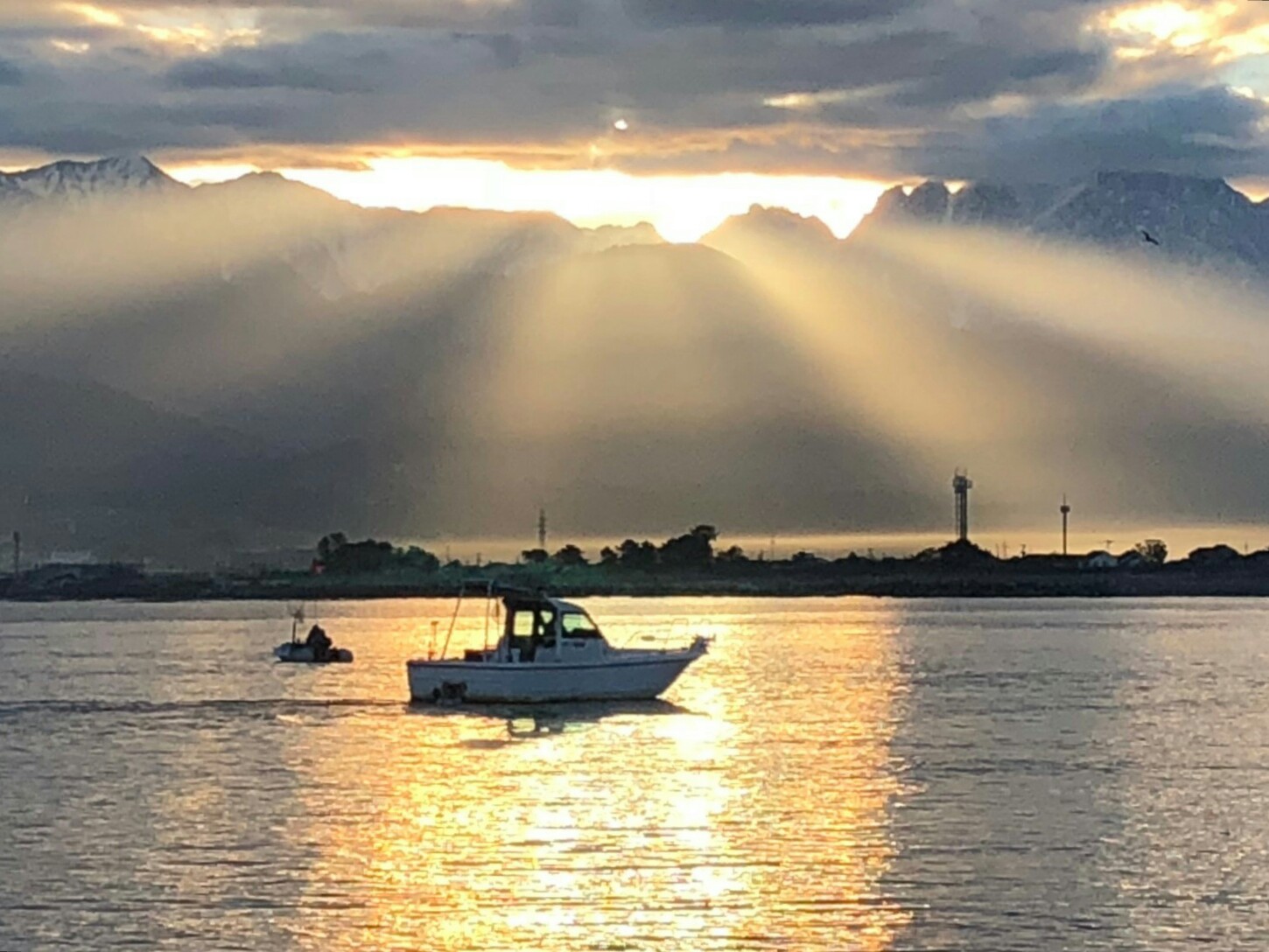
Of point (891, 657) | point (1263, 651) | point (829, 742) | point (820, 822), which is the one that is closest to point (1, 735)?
point (829, 742)

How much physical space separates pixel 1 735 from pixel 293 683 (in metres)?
25.1

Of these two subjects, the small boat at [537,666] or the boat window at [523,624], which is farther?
the boat window at [523,624]

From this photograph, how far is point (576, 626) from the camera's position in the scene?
75.8m

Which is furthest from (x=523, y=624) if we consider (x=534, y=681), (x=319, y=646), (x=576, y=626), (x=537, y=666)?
(x=319, y=646)

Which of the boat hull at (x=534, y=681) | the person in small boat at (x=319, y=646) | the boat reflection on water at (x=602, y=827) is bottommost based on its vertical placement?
the boat reflection on water at (x=602, y=827)

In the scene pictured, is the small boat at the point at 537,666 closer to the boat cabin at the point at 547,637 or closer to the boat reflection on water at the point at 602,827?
the boat cabin at the point at 547,637

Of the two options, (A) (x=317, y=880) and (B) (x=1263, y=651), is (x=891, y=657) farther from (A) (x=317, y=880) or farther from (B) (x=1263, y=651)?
(A) (x=317, y=880)

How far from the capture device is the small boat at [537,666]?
7412 cm

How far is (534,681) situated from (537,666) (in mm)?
575

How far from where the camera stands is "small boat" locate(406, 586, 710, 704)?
7412cm

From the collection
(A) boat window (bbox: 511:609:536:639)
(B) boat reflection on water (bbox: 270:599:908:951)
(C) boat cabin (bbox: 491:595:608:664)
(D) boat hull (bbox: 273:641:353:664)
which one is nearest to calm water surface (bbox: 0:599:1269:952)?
(B) boat reflection on water (bbox: 270:599:908:951)

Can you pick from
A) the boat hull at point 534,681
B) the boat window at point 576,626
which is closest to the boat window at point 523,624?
the boat window at point 576,626

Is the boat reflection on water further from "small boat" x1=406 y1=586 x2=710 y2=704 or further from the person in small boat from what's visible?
the person in small boat

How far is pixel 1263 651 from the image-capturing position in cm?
12794
